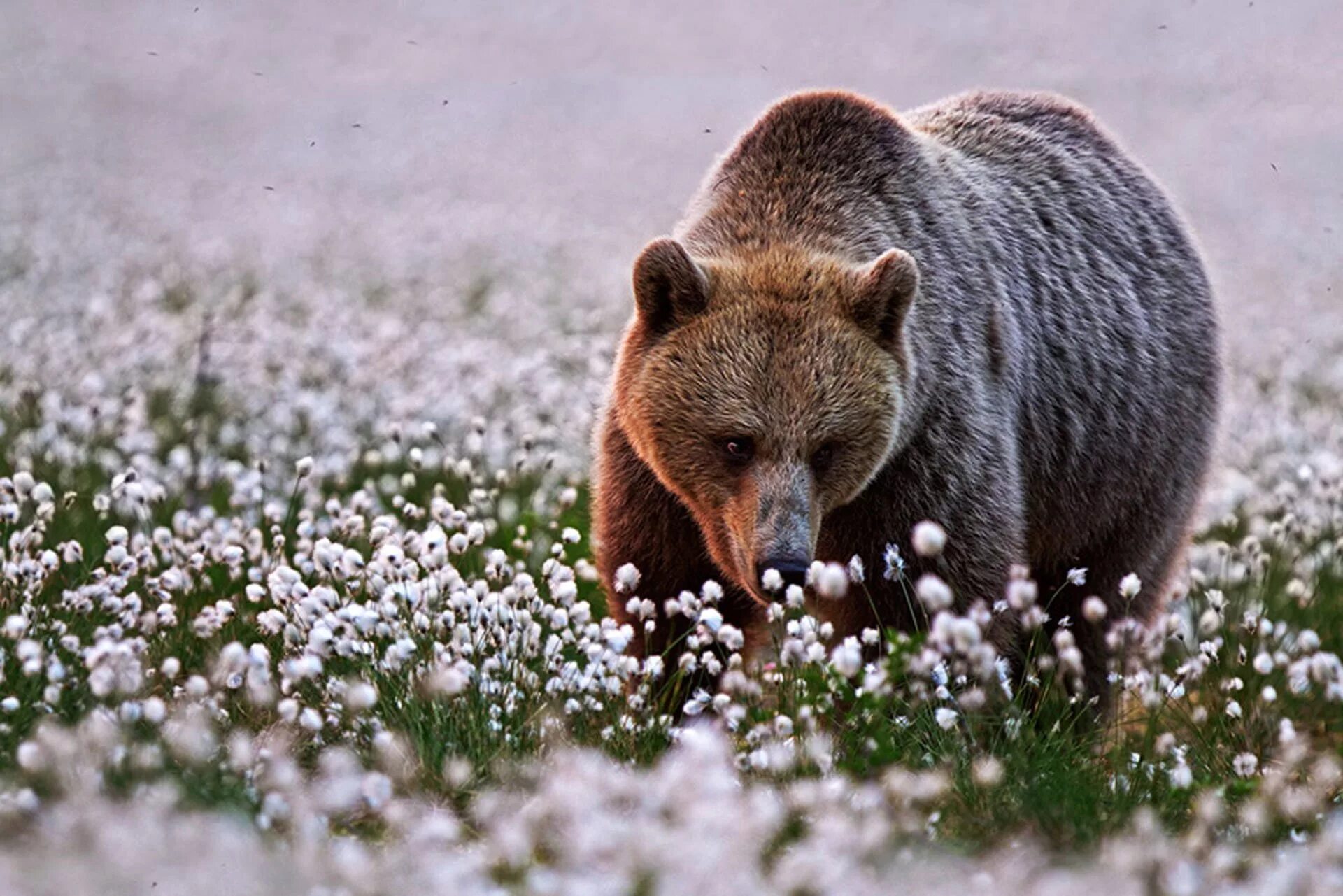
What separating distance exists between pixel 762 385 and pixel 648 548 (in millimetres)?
889

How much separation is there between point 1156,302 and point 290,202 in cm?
1578

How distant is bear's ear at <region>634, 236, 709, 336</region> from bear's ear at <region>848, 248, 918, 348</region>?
49cm

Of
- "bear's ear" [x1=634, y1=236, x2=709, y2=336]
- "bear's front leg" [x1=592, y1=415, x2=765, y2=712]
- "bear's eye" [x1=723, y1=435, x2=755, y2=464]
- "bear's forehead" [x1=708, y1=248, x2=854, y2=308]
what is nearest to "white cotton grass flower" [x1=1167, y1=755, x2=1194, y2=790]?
"bear's eye" [x1=723, y1=435, x2=755, y2=464]

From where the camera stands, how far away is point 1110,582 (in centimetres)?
695

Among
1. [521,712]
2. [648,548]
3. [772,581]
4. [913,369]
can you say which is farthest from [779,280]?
[521,712]

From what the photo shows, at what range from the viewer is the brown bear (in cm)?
536

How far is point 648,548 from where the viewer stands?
593 cm

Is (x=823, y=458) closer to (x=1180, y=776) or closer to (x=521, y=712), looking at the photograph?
(x=521, y=712)

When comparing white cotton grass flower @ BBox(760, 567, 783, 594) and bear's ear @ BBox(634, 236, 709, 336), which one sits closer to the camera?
white cotton grass flower @ BBox(760, 567, 783, 594)

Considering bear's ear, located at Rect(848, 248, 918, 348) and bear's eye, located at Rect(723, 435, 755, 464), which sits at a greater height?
bear's ear, located at Rect(848, 248, 918, 348)

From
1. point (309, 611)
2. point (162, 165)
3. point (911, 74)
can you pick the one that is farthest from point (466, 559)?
point (911, 74)

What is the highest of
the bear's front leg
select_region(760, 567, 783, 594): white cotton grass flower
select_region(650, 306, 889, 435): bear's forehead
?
select_region(650, 306, 889, 435): bear's forehead

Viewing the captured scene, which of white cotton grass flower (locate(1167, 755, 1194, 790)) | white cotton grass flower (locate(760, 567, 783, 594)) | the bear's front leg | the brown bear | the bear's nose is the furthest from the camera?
the bear's front leg

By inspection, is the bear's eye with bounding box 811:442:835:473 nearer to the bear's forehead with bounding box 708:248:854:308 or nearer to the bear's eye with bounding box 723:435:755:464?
the bear's eye with bounding box 723:435:755:464
